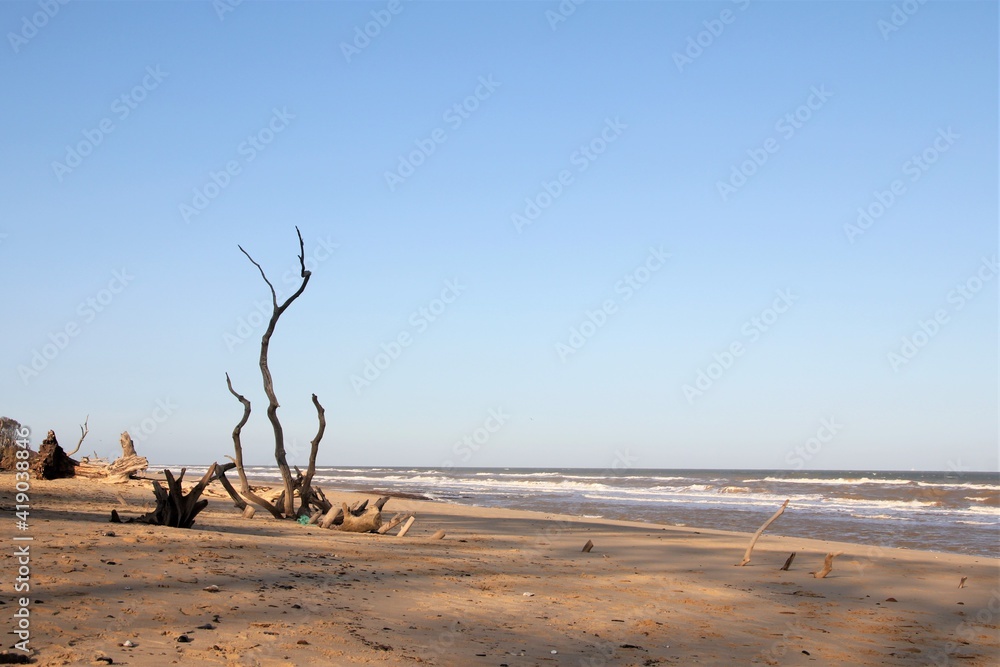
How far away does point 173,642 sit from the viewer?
5.04 metres

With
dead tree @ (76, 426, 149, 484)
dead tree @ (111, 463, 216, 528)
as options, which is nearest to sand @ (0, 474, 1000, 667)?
dead tree @ (111, 463, 216, 528)

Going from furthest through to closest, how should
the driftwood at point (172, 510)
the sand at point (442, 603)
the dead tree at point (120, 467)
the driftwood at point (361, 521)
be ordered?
the dead tree at point (120, 467), the driftwood at point (361, 521), the driftwood at point (172, 510), the sand at point (442, 603)

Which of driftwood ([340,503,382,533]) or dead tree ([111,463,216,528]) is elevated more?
dead tree ([111,463,216,528])

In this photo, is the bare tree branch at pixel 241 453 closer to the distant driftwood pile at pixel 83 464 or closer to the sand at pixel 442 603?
the sand at pixel 442 603

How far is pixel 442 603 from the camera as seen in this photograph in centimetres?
723

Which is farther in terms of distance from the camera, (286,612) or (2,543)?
(2,543)

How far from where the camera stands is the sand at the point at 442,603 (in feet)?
17.5

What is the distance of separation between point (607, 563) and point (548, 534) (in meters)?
4.76

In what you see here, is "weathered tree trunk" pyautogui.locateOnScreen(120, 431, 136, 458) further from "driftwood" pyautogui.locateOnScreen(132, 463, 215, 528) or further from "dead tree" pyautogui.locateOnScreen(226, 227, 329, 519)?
"driftwood" pyautogui.locateOnScreen(132, 463, 215, 528)

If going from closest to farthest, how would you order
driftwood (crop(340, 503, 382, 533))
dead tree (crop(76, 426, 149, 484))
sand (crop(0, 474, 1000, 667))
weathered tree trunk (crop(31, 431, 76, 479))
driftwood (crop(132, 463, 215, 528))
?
sand (crop(0, 474, 1000, 667)), driftwood (crop(132, 463, 215, 528)), driftwood (crop(340, 503, 382, 533)), weathered tree trunk (crop(31, 431, 76, 479)), dead tree (crop(76, 426, 149, 484))

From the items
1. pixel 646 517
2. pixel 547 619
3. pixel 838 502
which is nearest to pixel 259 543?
pixel 547 619

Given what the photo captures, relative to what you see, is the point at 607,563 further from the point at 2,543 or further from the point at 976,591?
the point at 2,543

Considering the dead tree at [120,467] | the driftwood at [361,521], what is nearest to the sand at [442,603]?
the driftwood at [361,521]

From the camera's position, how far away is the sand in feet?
17.5
